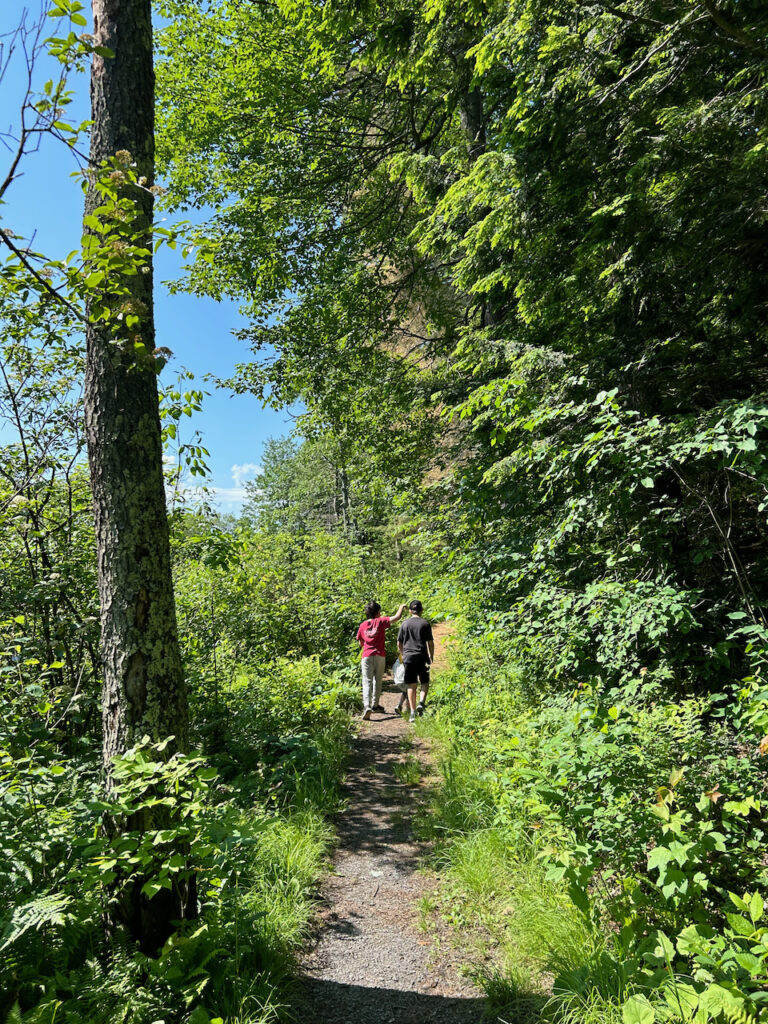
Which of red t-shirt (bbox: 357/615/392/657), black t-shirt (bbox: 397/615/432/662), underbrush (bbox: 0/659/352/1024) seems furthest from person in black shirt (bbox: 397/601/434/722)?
underbrush (bbox: 0/659/352/1024)

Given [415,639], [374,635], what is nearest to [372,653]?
[374,635]

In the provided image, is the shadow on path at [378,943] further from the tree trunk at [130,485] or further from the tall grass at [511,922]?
the tree trunk at [130,485]

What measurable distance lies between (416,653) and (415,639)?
9.1 inches

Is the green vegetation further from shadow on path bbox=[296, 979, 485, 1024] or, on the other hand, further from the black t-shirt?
the black t-shirt

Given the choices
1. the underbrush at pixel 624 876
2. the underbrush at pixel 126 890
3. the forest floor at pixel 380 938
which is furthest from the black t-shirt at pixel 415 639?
the underbrush at pixel 126 890

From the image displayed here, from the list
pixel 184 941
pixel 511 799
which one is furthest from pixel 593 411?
pixel 184 941

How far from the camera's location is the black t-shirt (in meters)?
7.81

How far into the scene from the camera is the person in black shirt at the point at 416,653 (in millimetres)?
7824

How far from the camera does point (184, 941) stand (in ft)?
8.34

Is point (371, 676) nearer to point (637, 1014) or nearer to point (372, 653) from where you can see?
point (372, 653)

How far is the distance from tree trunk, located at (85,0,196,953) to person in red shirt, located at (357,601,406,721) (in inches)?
216

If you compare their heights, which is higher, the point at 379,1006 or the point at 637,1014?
the point at 637,1014

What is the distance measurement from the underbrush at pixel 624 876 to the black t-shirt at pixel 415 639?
3.76 meters

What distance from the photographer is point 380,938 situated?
136 inches
